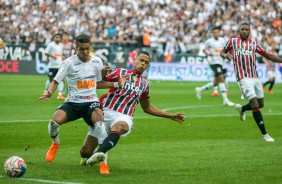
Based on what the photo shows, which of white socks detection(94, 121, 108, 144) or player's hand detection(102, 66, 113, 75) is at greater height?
player's hand detection(102, 66, 113, 75)

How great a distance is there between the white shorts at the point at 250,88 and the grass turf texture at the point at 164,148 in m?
0.87

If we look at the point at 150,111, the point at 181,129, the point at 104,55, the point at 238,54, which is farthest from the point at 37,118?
the point at 104,55

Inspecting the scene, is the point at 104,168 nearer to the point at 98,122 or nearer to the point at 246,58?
the point at 98,122

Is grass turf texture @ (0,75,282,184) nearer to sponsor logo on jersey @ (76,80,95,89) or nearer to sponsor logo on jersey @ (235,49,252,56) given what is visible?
sponsor logo on jersey @ (76,80,95,89)

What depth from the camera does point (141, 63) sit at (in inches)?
433

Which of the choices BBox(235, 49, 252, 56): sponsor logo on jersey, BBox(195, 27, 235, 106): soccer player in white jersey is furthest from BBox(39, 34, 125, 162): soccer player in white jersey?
BBox(195, 27, 235, 106): soccer player in white jersey

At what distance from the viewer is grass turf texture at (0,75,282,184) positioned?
10172 millimetres

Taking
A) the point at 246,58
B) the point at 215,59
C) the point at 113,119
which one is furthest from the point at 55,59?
the point at 113,119

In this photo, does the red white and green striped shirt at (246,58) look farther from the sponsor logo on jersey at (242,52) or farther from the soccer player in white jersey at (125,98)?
the soccer player in white jersey at (125,98)

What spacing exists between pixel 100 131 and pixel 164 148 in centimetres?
295

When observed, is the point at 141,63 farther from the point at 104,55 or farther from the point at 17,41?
the point at 17,41

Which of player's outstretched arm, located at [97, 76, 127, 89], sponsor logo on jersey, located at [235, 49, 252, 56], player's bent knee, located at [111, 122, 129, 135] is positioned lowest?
player's bent knee, located at [111, 122, 129, 135]

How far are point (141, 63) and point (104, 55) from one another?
31527 mm

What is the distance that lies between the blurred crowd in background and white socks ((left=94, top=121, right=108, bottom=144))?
101ft
